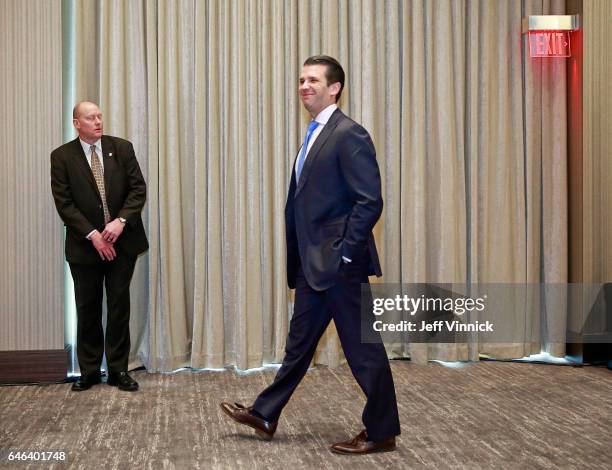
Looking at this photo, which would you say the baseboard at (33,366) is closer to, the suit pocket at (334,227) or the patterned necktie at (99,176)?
the patterned necktie at (99,176)

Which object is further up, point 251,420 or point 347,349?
point 347,349

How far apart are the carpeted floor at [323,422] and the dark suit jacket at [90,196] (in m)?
0.86

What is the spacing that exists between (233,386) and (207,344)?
1.78 ft

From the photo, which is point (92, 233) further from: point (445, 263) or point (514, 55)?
point (514, 55)

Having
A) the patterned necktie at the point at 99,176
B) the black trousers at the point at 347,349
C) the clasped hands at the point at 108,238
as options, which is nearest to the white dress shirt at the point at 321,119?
the black trousers at the point at 347,349

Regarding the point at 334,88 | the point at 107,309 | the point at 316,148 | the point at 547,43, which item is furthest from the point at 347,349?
the point at 547,43

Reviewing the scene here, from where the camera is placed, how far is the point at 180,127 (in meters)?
5.09

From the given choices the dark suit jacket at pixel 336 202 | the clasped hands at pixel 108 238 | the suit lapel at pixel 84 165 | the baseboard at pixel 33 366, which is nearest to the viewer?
the dark suit jacket at pixel 336 202

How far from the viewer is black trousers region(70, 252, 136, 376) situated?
464 cm

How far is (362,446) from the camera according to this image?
3.25 meters

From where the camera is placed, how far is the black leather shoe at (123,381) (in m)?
4.54

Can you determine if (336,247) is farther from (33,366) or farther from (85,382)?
(33,366)

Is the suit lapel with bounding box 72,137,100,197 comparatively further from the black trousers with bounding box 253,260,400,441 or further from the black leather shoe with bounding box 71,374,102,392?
the black trousers with bounding box 253,260,400,441

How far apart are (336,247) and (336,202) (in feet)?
0.66
